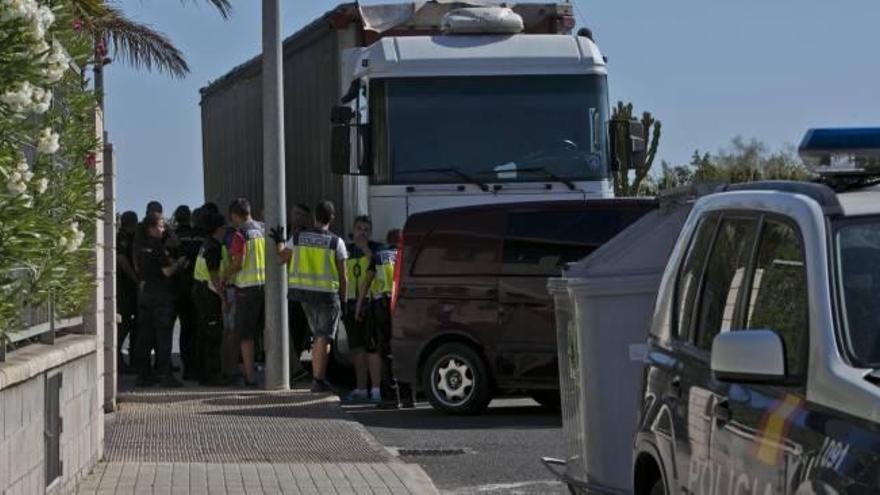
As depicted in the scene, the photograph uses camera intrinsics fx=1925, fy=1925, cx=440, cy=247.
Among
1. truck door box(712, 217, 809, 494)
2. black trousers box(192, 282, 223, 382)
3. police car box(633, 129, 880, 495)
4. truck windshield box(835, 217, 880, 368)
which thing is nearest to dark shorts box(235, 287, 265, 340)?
black trousers box(192, 282, 223, 382)

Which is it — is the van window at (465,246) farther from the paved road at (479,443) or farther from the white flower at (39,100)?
the white flower at (39,100)

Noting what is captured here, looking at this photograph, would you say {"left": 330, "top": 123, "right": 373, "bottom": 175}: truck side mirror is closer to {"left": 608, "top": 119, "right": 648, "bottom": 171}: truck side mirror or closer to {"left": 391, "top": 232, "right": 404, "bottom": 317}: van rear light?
{"left": 391, "top": 232, "right": 404, "bottom": 317}: van rear light

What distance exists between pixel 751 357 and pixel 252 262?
14.3m

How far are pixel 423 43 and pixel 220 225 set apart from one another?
2.84m

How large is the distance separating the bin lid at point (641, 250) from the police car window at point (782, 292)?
265 centimetres

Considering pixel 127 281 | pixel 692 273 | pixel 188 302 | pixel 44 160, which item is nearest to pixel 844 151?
pixel 692 273

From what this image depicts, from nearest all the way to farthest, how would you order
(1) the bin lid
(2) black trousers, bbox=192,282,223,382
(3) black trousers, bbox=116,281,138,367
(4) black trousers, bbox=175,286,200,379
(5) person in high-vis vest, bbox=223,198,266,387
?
1. (1) the bin lid
2. (5) person in high-vis vest, bbox=223,198,266,387
3. (2) black trousers, bbox=192,282,223,382
4. (4) black trousers, bbox=175,286,200,379
5. (3) black trousers, bbox=116,281,138,367

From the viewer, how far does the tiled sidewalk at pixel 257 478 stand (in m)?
11.6

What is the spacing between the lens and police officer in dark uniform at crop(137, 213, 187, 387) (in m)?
19.5

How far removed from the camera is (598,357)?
9.10m

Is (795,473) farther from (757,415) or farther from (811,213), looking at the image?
(811,213)

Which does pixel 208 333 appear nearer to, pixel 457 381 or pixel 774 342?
pixel 457 381

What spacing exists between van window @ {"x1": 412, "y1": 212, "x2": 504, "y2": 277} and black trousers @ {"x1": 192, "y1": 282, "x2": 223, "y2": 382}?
3.37 metres

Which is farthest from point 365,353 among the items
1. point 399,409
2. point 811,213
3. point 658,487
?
point 811,213
